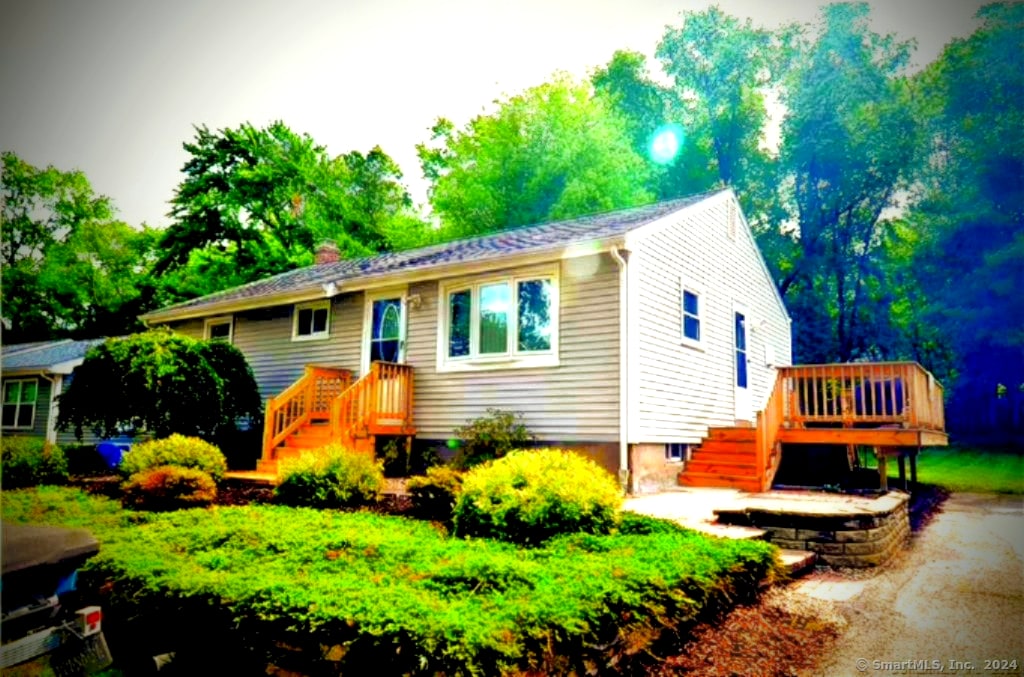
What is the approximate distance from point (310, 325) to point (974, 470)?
1618 centimetres

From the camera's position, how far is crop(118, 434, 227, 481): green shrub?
298 inches

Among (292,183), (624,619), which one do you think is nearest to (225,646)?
(624,619)

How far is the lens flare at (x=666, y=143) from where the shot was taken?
26172mm

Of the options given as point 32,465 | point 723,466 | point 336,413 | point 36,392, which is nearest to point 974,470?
point 723,466

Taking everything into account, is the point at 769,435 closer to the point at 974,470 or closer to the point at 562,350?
the point at 562,350

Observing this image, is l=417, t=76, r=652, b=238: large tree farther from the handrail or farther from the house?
the handrail

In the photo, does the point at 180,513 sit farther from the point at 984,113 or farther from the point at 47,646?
the point at 984,113

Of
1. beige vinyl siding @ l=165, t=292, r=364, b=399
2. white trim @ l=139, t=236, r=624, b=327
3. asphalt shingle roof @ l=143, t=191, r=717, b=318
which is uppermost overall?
asphalt shingle roof @ l=143, t=191, r=717, b=318

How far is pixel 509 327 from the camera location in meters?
9.83

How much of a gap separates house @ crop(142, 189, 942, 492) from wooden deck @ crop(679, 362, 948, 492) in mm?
45

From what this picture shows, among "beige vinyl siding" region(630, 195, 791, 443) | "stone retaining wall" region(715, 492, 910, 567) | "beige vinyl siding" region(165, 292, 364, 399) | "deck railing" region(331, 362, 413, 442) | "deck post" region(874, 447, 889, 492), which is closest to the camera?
"stone retaining wall" region(715, 492, 910, 567)

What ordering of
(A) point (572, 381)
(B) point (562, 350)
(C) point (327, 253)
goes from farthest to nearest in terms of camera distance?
(C) point (327, 253)
(B) point (562, 350)
(A) point (572, 381)

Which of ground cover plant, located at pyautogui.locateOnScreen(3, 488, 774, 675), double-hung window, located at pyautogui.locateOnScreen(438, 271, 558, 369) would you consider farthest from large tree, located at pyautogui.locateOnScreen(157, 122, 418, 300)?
ground cover plant, located at pyautogui.locateOnScreen(3, 488, 774, 675)

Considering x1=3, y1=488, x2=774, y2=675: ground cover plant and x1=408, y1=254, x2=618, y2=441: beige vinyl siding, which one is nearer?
x1=3, y1=488, x2=774, y2=675: ground cover plant
